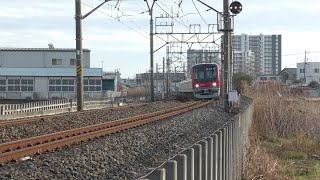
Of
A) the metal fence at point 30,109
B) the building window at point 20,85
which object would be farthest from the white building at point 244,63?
the metal fence at point 30,109

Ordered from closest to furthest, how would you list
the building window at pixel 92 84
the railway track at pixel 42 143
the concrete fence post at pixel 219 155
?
the concrete fence post at pixel 219 155 → the railway track at pixel 42 143 → the building window at pixel 92 84

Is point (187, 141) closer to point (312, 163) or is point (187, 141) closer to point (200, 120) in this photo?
point (312, 163)

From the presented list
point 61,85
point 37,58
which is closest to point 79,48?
point 61,85

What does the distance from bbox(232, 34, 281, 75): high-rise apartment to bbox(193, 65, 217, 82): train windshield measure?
103m

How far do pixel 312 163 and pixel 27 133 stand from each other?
9.64 m

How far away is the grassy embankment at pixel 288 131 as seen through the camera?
1625 cm

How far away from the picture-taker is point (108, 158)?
10688mm

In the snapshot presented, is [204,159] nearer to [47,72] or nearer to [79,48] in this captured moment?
Result: [79,48]

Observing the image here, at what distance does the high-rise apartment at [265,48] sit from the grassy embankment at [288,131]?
121916 millimetres

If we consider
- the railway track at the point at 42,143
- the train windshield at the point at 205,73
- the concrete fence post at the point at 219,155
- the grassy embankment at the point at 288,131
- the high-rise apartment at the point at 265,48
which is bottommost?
the grassy embankment at the point at 288,131

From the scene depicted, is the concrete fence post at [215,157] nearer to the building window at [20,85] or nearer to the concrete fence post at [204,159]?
the concrete fence post at [204,159]

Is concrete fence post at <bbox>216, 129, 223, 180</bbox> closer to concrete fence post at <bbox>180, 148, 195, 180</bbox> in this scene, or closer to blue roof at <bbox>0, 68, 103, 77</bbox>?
concrete fence post at <bbox>180, 148, 195, 180</bbox>

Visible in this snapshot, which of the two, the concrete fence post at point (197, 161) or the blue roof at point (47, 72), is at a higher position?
the blue roof at point (47, 72)

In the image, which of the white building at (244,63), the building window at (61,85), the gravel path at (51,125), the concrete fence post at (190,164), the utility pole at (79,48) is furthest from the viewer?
the white building at (244,63)
